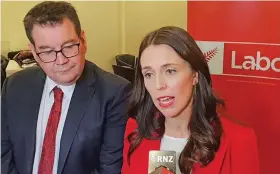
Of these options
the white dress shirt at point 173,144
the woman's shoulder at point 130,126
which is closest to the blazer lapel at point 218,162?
the white dress shirt at point 173,144

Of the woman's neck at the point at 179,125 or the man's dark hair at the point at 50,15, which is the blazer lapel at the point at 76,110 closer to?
the man's dark hair at the point at 50,15

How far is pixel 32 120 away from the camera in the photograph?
1.77 m

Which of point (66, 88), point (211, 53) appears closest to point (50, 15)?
point (66, 88)

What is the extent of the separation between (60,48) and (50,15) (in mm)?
141

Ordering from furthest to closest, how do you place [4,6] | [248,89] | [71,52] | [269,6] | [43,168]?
[4,6]
[248,89]
[269,6]
[43,168]
[71,52]

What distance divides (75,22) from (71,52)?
0.13 meters

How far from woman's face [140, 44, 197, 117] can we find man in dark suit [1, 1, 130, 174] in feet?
0.95

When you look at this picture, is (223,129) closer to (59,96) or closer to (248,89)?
(59,96)

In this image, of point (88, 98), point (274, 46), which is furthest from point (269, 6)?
point (88, 98)

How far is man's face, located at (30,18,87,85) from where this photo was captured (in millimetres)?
1600

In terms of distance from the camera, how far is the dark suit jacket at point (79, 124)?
171 centimetres

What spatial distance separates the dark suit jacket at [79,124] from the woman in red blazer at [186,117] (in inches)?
5.3

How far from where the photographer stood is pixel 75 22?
5.41 feet

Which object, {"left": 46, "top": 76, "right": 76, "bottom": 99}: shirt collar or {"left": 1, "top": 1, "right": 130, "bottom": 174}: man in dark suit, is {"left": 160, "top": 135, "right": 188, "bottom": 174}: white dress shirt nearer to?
{"left": 1, "top": 1, "right": 130, "bottom": 174}: man in dark suit
